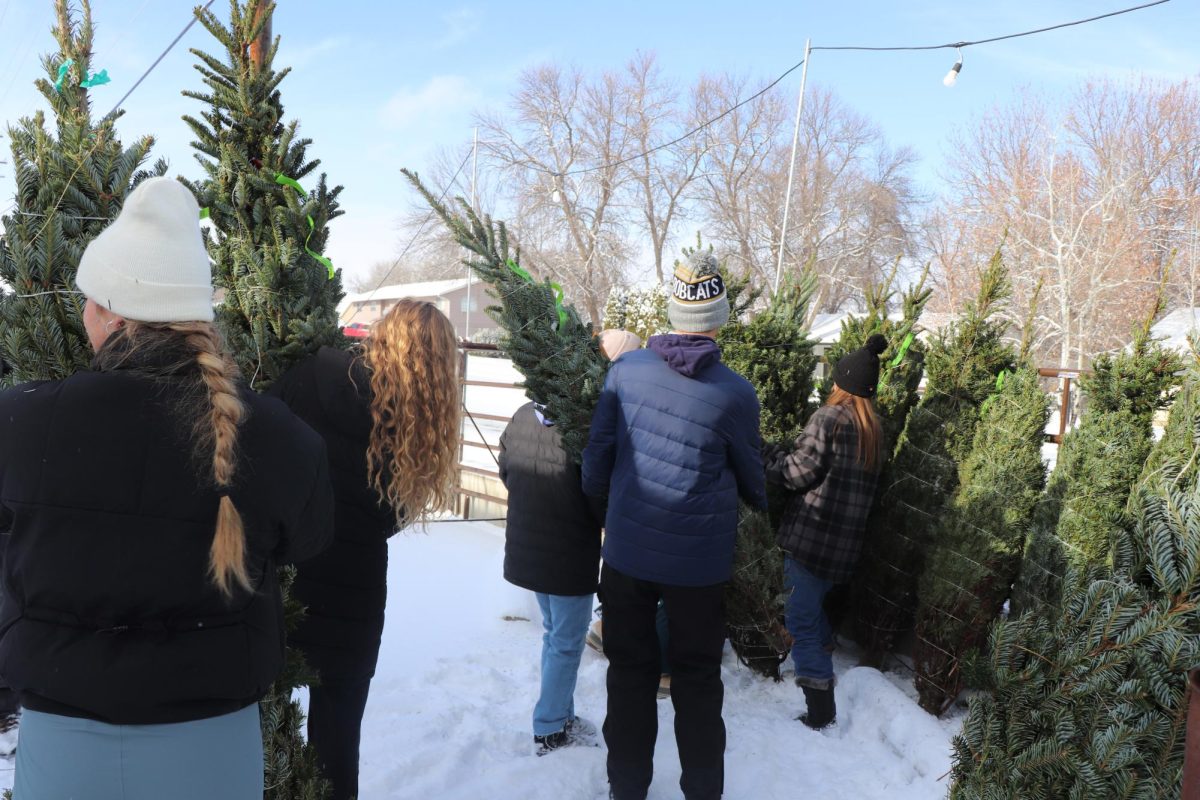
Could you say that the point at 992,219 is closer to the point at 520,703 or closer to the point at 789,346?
the point at 789,346

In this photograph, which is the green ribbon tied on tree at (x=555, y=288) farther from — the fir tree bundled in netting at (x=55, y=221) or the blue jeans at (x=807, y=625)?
the blue jeans at (x=807, y=625)

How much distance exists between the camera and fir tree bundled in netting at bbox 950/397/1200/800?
5.13ft

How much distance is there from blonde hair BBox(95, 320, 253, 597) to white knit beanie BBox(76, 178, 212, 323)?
0.04 meters

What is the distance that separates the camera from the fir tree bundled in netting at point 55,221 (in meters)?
1.87

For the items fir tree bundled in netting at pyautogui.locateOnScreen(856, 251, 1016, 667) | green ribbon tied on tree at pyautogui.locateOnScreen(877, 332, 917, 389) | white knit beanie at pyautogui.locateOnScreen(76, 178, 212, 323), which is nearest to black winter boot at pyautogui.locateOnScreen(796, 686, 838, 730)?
fir tree bundled in netting at pyautogui.locateOnScreen(856, 251, 1016, 667)

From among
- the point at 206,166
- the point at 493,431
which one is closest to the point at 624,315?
the point at 493,431

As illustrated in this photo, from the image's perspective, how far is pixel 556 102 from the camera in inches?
1249

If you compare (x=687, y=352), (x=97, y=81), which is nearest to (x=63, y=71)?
(x=97, y=81)

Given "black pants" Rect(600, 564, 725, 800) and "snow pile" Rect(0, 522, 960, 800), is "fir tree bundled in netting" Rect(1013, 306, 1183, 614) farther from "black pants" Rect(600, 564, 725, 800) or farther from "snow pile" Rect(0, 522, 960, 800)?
"black pants" Rect(600, 564, 725, 800)

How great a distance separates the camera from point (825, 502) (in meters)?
3.76

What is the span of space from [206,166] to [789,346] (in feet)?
10.4

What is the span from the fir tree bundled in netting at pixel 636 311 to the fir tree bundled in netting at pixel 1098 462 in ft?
22.8

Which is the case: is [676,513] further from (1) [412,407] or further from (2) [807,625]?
(2) [807,625]

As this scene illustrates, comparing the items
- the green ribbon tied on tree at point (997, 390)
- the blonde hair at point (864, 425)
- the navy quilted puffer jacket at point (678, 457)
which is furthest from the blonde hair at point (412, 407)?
the green ribbon tied on tree at point (997, 390)
